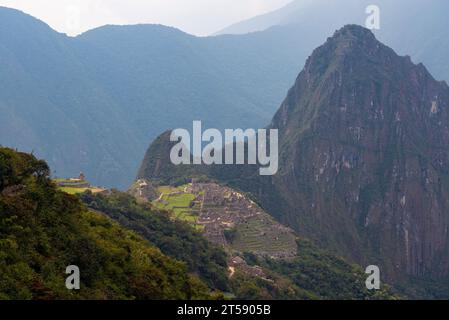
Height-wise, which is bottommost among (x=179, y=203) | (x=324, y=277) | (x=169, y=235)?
(x=324, y=277)

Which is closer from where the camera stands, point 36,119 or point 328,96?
point 328,96

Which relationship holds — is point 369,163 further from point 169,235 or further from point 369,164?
point 169,235

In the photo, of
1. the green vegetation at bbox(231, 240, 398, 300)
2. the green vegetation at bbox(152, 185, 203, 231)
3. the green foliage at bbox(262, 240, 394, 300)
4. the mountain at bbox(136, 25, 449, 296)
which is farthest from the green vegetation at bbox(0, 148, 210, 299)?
the mountain at bbox(136, 25, 449, 296)

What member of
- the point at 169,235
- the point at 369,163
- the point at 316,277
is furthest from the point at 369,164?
the point at 169,235

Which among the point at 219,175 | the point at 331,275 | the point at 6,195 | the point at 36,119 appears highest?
the point at 36,119

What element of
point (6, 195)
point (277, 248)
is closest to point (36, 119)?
point (277, 248)

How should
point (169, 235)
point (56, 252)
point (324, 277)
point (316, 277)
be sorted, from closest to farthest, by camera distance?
point (56, 252) < point (169, 235) < point (316, 277) < point (324, 277)
